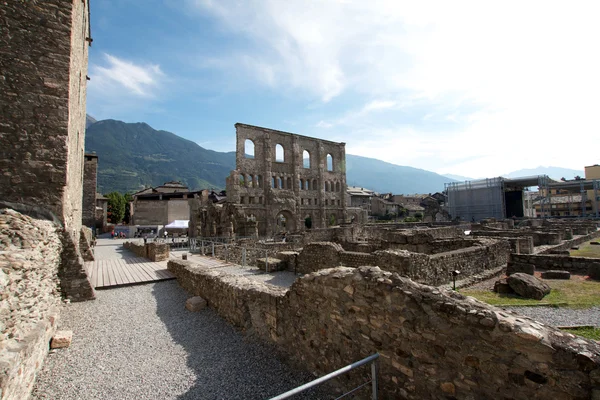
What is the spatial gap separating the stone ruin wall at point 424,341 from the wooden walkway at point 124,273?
7.64 meters

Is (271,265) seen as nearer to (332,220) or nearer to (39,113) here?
(39,113)

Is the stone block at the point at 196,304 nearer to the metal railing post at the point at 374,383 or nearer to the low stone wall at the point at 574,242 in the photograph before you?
the metal railing post at the point at 374,383

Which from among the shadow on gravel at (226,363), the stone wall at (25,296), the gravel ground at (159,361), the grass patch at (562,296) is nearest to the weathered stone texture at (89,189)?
the stone wall at (25,296)

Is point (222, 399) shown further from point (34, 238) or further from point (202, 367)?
point (34, 238)

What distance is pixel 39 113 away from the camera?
8023mm

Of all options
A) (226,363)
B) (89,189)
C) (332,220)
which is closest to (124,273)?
(226,363)

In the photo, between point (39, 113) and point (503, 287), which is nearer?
point (39, 113)

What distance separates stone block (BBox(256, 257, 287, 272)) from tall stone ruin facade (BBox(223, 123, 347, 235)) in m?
22.3

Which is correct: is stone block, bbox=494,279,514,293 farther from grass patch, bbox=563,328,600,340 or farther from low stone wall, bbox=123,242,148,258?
low stone wall, bbox=123,242,148,258

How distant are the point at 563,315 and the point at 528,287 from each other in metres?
1.56

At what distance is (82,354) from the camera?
533cm

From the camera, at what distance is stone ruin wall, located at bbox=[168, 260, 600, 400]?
247 centimetres

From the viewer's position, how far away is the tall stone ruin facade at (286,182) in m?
40.4

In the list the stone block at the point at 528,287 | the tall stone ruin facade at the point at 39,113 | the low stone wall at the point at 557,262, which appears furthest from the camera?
the low stone wall at the point at 557,262
